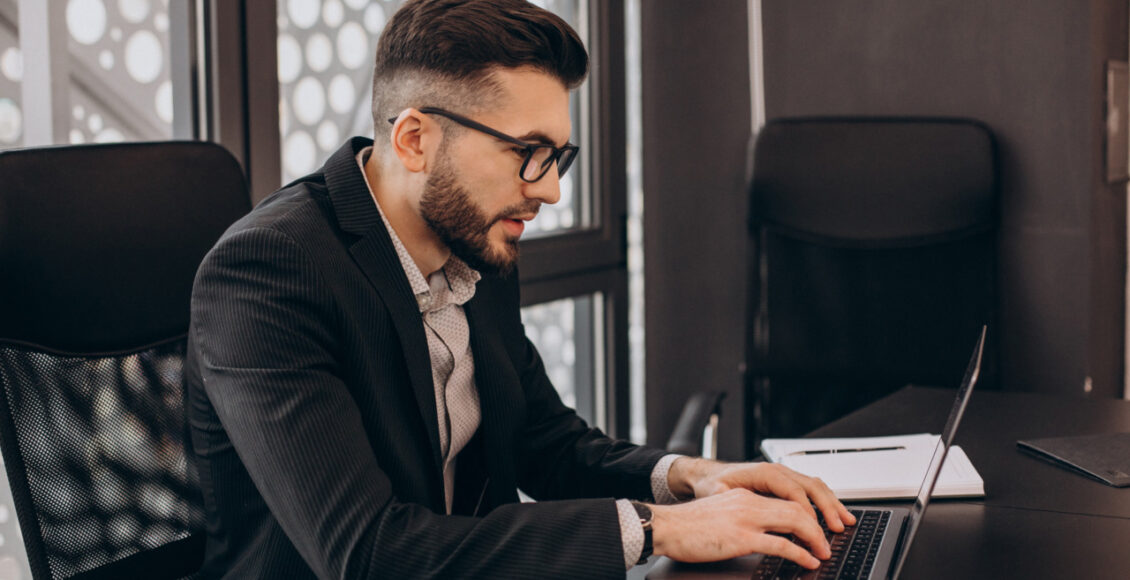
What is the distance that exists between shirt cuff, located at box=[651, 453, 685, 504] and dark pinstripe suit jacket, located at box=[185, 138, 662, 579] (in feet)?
0.05

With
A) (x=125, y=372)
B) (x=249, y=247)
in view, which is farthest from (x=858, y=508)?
(x=125, y=372)

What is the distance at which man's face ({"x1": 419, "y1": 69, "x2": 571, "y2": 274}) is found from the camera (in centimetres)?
134

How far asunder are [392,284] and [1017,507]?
817mm

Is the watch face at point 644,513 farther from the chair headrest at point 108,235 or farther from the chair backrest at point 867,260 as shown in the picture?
the chair backrest at point 867,260

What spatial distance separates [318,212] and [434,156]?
0.54ft

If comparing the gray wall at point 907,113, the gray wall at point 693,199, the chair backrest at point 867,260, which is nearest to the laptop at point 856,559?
the chair backrest at point 867,260

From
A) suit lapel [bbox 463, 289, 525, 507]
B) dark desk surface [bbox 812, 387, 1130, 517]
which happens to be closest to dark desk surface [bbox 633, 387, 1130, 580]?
dark desk surface [bbox 812, 387, 1130, 517]

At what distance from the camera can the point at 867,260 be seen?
244 cm

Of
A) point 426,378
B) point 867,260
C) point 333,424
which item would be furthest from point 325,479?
point 867,260

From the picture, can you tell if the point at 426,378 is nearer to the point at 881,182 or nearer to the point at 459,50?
the point at 459,50

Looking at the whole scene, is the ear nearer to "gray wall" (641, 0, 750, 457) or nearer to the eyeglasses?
the eyeglasses

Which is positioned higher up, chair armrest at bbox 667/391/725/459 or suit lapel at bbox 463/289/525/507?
suit lapel at bbox 463/289/525/507

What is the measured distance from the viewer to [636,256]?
3.45 meters

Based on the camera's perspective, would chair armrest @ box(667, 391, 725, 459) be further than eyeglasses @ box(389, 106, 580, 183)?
Yes
